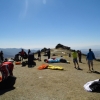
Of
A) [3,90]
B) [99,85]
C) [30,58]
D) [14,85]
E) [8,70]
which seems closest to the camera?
[99,85]

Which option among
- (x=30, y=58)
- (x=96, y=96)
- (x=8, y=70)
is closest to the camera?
(x=96, y=96)

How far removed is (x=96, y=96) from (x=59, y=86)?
3239 millimetres

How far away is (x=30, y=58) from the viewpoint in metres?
24.1

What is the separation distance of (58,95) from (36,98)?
1439 mm

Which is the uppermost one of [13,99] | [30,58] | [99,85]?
[30,58]

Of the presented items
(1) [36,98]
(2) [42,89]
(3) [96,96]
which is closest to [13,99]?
(1) [36,98]

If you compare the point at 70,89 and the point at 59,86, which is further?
the point at 59,86

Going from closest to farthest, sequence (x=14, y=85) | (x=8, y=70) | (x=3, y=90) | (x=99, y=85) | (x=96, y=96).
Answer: (x=96, y=96), (x=99, y=85), (x=3, y=90), (x=14, y=85), (x=8, y=70)

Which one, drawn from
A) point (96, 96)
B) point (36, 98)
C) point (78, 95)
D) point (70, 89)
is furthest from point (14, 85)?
point (96, 96)

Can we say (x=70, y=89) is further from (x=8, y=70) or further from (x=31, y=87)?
(x=8, y=70)

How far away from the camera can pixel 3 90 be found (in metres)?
11.4

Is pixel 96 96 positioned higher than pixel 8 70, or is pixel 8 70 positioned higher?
pixel 8 70

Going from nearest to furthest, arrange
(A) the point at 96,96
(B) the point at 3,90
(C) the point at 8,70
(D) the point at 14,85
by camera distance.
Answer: (A) the point at 96,96 < (B) the point at 3,90 < (D) the point at 14,85 < (C) the point at 8,70

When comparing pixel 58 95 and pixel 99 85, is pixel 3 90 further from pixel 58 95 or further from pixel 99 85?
pixel 99 85
